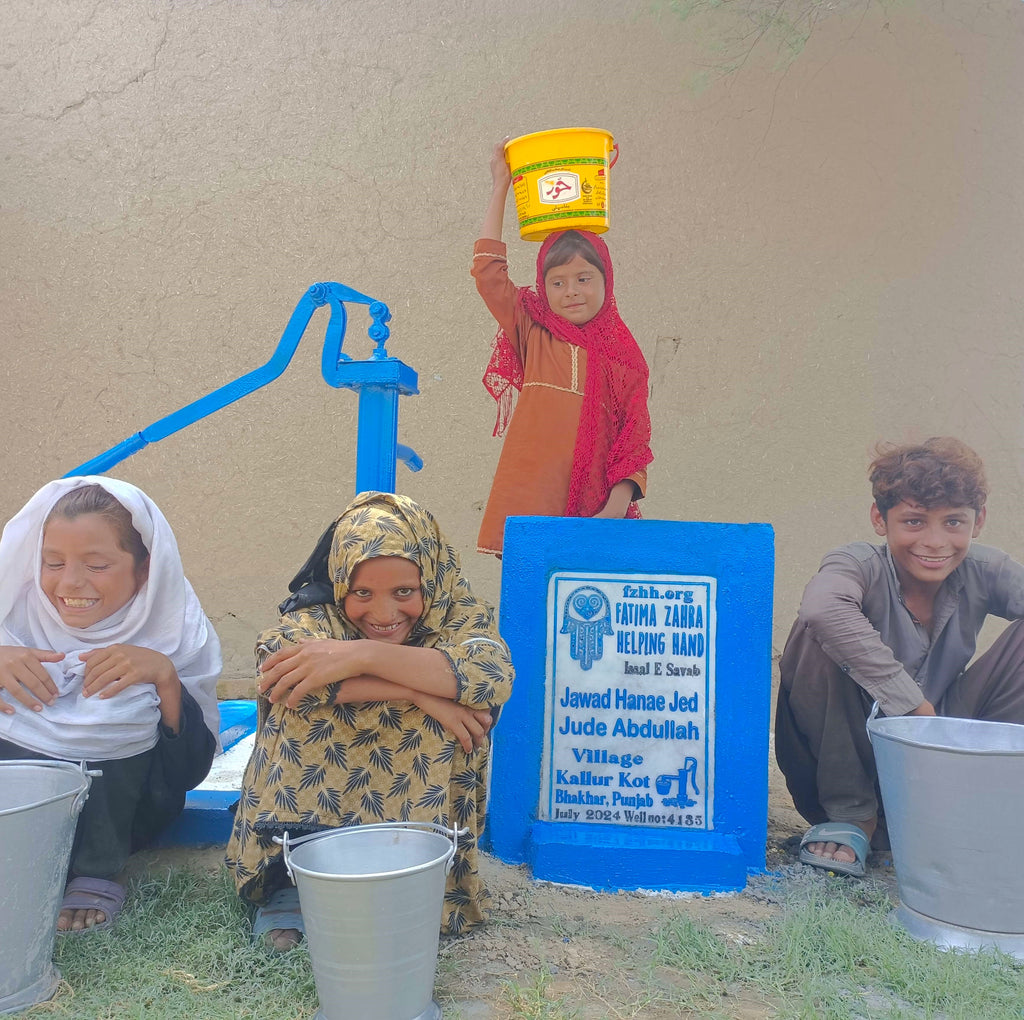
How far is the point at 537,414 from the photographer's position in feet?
10.5

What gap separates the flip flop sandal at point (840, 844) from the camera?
2.69 metres

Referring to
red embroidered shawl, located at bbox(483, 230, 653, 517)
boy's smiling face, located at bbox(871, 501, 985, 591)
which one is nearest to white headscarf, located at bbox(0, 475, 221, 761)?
red embroidered shawl, located at bbox(483, 230, 653, 517)

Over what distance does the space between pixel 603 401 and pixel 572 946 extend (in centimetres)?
171

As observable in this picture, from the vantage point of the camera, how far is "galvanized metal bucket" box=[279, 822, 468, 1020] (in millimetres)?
1714

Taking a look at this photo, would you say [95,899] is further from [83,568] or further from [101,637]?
[83,568]

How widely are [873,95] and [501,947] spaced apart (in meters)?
4.44

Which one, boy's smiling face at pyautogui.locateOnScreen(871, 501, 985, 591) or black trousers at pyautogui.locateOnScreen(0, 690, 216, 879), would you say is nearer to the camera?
black trousers at pyautogui.locateOnScreen(0, 690, 216, 879)

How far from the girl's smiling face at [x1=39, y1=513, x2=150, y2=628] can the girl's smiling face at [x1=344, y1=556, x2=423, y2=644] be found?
0.65 m

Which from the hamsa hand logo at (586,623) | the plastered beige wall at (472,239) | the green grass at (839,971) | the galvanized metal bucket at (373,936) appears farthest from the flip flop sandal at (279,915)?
the plastered beige wall at (472,239)

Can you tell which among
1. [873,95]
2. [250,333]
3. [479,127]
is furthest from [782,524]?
[250,333]

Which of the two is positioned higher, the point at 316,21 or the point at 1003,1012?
the point at 316,21

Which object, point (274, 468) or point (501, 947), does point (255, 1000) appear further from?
point (274, 468)

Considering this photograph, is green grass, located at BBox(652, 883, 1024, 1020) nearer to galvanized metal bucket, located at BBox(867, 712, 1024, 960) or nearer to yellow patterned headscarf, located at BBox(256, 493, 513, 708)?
galvanized metal bucket, located at BBox(867, 712, 1024, 960)

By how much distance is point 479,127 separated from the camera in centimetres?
481
